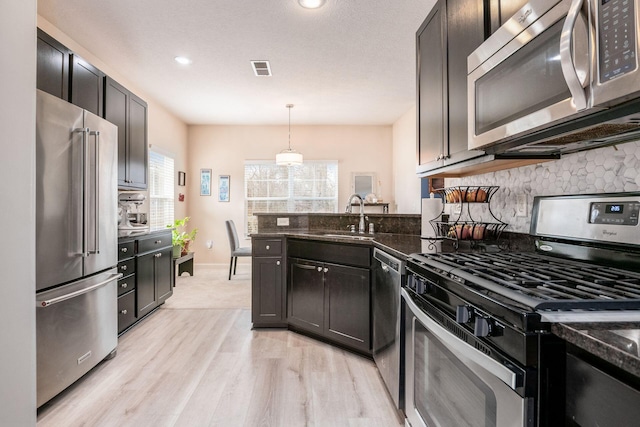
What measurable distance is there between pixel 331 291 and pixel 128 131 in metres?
2.57

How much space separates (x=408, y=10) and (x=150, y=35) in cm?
232

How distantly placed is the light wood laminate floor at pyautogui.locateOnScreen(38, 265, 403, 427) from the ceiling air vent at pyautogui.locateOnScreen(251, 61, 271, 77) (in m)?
2.77

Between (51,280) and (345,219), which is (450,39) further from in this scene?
(51,280)

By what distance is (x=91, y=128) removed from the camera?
219cm

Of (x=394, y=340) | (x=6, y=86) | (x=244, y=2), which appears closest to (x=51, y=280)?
(x=6, y=86)

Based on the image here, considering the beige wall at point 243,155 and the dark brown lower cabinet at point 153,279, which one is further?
the beige wall at point 243,155

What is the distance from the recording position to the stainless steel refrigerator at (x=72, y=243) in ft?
5.92

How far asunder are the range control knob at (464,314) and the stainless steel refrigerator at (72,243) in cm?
202

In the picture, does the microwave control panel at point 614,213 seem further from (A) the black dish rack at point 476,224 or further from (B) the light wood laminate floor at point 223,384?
(B) the light wood laminate floor at point 223,384

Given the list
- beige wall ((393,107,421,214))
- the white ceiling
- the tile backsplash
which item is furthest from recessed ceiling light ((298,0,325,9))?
beige wall ((393,107,421,214))

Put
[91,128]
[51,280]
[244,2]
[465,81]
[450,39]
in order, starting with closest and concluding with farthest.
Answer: [465,81] < [450,39] < [51,280] < [91,128] < [244,2]

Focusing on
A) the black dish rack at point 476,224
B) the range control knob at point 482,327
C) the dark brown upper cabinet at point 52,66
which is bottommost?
the range control knob at point 482,327

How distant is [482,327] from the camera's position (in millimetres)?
849

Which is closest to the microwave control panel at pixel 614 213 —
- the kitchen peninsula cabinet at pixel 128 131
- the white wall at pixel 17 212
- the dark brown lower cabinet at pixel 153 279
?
the white wall at pixel 17 212
